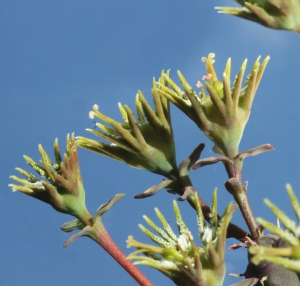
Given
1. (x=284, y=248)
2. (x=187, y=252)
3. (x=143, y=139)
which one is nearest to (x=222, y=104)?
(x=143, y=139)

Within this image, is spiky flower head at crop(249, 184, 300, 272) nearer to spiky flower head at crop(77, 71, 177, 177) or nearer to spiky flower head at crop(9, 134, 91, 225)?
spiky flower head at crop(77, 71, 177, 177)

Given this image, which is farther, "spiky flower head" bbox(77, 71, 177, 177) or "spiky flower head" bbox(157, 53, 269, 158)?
"spiky flower head" bbox(77, 71, 177, 177)

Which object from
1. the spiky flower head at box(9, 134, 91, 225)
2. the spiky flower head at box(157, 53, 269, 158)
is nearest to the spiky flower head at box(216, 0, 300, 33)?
the spiky flower head at box(157, 53, 269, 158)

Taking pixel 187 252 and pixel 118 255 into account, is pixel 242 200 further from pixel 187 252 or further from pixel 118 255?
pixel 118 255

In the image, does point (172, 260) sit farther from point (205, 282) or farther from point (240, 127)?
point (240, 127)

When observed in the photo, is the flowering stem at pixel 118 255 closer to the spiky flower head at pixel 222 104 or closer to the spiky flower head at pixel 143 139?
the spiky flower head at pixel 143 139

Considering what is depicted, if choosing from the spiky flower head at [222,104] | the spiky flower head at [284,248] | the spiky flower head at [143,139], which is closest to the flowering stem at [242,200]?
the spiky flower head at [222,104]

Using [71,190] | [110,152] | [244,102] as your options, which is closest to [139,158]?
[110,152]
